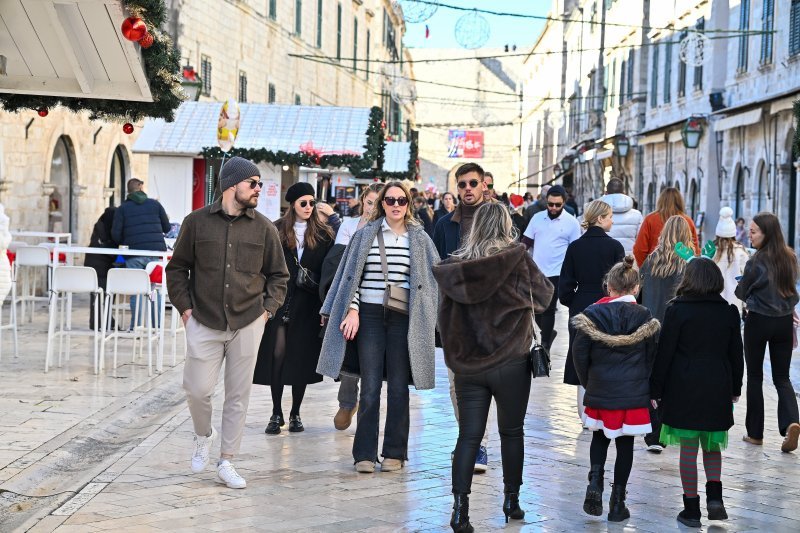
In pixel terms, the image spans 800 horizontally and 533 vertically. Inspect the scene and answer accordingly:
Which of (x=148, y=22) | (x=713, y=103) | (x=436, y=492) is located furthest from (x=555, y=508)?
(x=713, y=103)

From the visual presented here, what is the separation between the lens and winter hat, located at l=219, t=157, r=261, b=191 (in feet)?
22.7

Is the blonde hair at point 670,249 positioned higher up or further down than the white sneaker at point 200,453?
higher up

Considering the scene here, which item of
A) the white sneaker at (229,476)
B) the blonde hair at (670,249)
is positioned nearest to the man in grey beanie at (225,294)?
the white sneaker at (229,476)

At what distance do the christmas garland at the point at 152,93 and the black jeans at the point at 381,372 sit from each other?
237 centimetres

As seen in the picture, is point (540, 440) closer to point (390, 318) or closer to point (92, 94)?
point (390, 318)

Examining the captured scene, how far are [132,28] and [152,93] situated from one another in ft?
3.92

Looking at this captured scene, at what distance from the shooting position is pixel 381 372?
750 centimetres

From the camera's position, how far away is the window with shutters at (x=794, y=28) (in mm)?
22281

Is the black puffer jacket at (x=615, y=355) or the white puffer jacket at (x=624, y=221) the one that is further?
the white puffer jacket at (x=624, y=221)

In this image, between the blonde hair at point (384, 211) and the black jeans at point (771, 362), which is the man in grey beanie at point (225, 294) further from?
the black jeans at point (771, 362)

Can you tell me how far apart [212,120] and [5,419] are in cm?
1201

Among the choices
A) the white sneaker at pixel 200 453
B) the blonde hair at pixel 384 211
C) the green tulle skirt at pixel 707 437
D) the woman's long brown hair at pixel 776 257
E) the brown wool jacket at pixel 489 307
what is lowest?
the white sneaker at pixel 200 453

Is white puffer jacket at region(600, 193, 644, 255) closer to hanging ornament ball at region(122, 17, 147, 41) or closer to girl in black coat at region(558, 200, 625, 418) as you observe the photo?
girl in black coat at region(558, 200, 625, 418)

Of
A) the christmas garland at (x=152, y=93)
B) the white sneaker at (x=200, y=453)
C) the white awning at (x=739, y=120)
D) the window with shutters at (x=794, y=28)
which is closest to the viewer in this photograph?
the white sneaker at (x=200, y=453)
